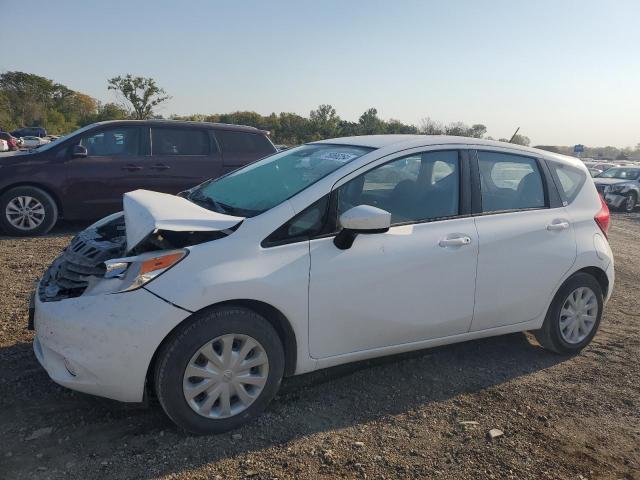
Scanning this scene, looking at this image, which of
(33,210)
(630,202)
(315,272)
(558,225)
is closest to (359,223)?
(315,272)

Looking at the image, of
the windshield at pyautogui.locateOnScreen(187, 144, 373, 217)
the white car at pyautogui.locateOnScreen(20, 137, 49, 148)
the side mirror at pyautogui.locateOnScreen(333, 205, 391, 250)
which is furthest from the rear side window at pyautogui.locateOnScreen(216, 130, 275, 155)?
the white car at pyautogui.locateOnScreen(20, 137, 49, 148)

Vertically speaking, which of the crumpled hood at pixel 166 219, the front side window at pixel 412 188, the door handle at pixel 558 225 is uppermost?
the front side window at pixel 412 188

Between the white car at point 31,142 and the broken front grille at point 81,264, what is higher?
the white car at point 31,142

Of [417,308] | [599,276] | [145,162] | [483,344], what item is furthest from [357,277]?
[145,162]

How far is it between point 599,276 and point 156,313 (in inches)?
140

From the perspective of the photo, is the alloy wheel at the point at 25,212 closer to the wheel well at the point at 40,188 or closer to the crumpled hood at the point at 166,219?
the wheel well at the point at 40,188

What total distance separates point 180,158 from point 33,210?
7.27 feet

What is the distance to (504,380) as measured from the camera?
3.85 meters

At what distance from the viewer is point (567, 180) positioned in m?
4.38

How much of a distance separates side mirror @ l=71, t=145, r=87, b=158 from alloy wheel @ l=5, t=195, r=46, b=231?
0.82 m

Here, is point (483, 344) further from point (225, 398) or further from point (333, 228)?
point (225, 398)

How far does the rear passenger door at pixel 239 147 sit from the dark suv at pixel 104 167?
0.02 metres

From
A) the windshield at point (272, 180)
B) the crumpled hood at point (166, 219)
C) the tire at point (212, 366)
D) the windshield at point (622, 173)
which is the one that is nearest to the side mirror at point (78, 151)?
the windshield at point (272, 180)

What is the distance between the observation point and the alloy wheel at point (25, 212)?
7391mm
